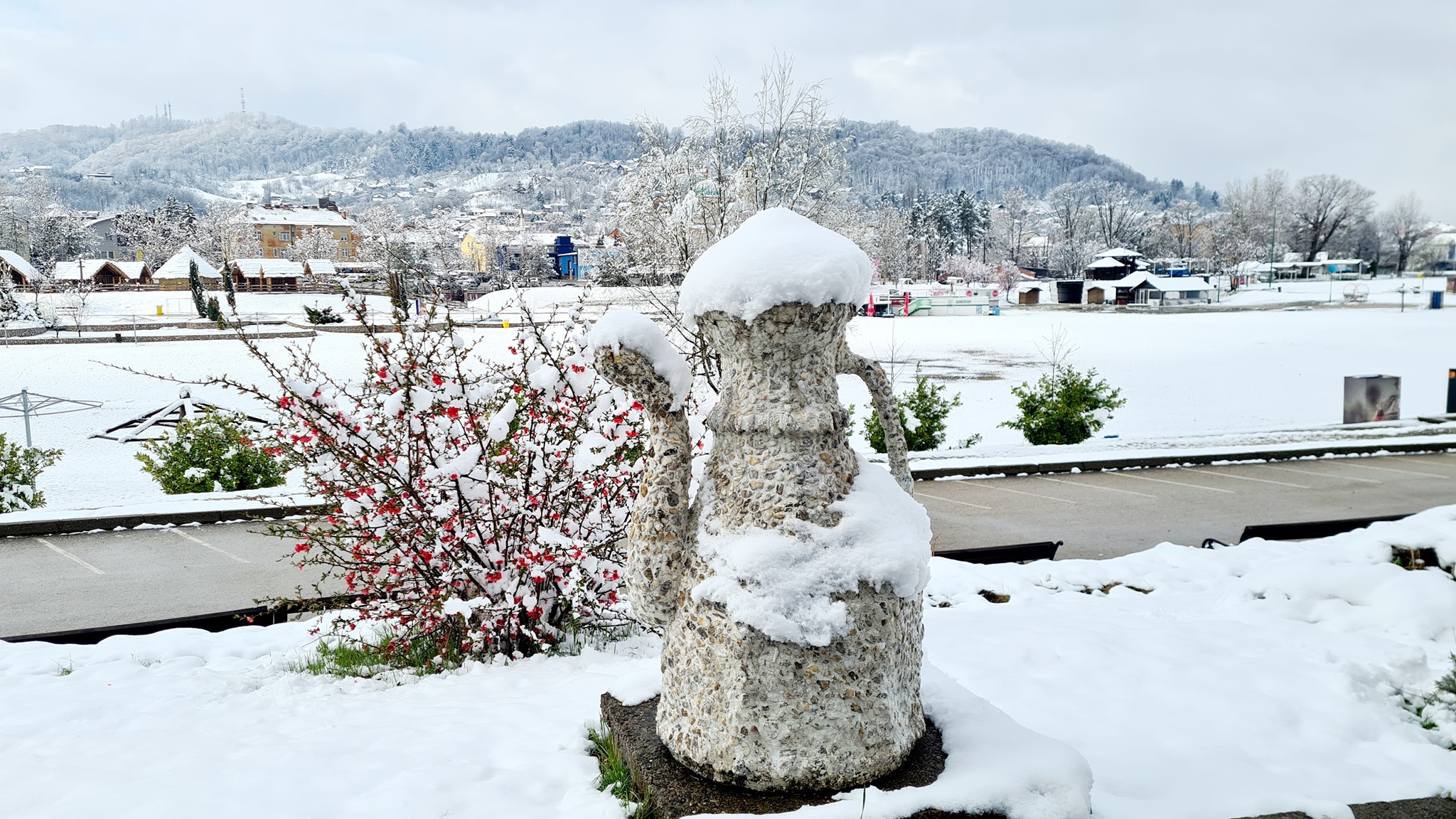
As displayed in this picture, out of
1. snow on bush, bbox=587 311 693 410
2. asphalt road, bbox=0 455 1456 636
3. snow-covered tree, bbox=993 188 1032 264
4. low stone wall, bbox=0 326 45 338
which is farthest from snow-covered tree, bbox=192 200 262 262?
snow on bush, bbox=587 311 693 410

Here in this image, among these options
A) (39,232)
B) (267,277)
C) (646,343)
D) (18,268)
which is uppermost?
(39,232)

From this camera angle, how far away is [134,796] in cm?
293

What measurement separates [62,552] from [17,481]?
293cm

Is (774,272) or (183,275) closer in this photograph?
(774,272)

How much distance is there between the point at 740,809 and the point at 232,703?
3.04 m

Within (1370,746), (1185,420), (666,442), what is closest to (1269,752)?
(1370,746)

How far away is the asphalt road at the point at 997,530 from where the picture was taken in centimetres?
740

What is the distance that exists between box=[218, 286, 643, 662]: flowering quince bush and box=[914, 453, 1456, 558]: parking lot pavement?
487 cm

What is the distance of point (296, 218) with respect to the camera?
111375 mm

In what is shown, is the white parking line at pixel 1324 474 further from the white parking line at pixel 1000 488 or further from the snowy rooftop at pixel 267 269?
the snowy rooftop at pixel 267 269

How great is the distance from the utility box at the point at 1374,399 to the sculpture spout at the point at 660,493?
1889 cm

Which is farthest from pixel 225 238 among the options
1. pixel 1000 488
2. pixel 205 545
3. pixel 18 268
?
pixel 1000 488

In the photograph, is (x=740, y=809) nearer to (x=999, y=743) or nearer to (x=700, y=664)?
(x=700, y=664)

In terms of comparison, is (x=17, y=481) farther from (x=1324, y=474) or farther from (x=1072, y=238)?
(x=1072, y=238)
